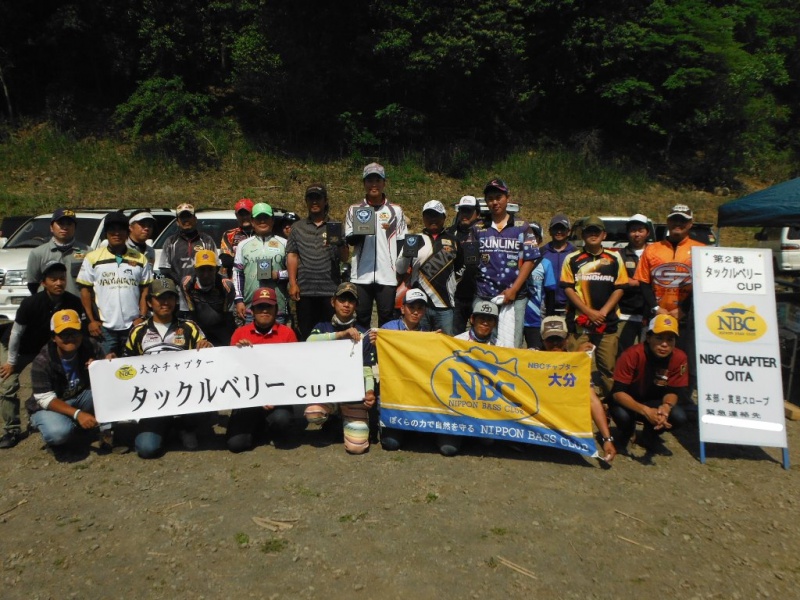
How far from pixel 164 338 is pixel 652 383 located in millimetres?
4450

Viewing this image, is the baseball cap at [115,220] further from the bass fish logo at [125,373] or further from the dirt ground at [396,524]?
the dirt ground at [396,524]

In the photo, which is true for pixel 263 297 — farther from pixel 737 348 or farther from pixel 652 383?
pixel 737 348

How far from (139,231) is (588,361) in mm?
4739

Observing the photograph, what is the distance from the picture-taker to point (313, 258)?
6.26 metres

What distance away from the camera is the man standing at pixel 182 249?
693 centimetres

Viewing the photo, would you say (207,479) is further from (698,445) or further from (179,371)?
(698,445)

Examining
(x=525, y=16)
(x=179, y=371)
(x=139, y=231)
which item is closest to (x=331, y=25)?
(x=525, y=16)

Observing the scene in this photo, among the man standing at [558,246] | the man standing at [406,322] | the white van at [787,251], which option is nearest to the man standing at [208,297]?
the man standing at [406,322]

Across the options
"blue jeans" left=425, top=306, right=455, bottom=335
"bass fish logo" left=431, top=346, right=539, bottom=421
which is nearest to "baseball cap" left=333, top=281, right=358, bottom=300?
"blue jeans" left=425, top=306, right=455, bottom=335

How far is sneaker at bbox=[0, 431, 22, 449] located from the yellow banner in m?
3.41

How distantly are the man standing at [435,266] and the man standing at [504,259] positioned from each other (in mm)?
282

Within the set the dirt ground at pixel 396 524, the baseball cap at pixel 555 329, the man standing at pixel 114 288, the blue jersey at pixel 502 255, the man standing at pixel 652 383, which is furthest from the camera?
the blue jersey at pixel 502 255

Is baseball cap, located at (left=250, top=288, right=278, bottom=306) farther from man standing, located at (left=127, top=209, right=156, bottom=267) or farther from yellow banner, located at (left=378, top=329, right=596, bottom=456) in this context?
man standing, located at (left=127, top=209, right=156, bottom=267)

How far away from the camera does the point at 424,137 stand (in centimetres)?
2656
